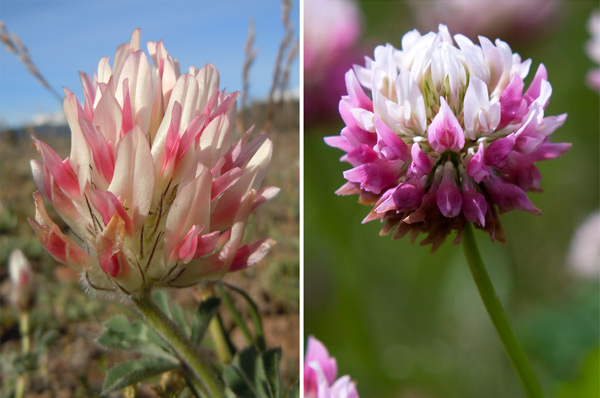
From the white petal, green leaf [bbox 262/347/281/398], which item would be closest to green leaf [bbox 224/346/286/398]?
green leaf [bbox 262/347/281/398]

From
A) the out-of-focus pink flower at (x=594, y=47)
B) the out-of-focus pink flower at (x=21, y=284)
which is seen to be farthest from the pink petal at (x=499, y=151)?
the out-of-focus pink flower at (x=21, y=284)

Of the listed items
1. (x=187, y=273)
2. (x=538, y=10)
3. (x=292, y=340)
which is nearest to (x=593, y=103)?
(x=538, y=10)

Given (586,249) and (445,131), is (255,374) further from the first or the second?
(586,249)

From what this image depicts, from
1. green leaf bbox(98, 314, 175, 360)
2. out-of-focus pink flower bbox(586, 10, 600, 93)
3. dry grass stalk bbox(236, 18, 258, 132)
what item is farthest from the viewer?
out-of-focus pink flower bbox(586, 10, 600, 93)

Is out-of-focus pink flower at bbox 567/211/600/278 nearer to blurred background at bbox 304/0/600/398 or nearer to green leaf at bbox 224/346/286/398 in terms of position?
blurred background at bbox 304/0/600/398

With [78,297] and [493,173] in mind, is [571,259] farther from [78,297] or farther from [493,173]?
[78,297]

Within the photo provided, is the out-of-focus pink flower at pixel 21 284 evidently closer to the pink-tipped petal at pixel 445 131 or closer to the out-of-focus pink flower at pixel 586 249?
the pink-tipped petal at pixel 445 131
